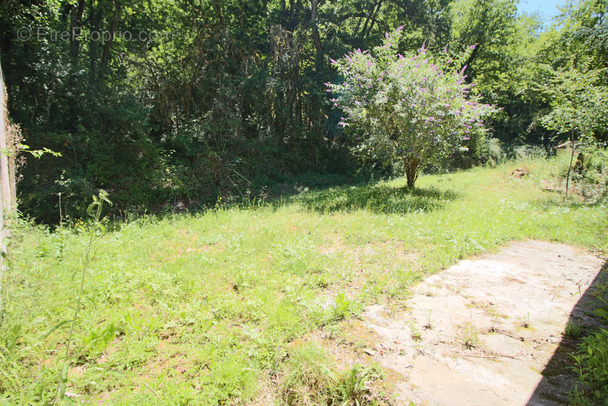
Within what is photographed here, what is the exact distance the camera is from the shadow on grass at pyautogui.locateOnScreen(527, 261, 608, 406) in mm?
1889

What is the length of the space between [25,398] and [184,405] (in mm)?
908

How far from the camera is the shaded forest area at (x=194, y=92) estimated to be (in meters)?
8.77

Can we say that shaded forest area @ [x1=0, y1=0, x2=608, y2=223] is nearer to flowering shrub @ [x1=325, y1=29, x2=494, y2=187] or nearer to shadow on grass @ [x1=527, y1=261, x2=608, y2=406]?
flowering shrub @ [x1=325, y1=29, x2=494, y2=187]

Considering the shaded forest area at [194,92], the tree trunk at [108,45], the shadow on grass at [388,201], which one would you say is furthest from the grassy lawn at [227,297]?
the tree trunk at [108,45]

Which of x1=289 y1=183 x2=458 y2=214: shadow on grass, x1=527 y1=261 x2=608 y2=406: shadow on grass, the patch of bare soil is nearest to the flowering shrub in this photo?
x1=289 y1=183 x2=458 y2=214: shadow on grass

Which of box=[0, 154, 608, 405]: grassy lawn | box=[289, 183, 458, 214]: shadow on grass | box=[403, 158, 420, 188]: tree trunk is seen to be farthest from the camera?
box=[403, 158, 420, 188]: tree trunk

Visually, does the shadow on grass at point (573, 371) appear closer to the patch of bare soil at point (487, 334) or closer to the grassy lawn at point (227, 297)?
the patch of bare soil at point (487, 334)

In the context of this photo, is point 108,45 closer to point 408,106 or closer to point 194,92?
point 194,92

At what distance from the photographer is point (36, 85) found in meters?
9.27

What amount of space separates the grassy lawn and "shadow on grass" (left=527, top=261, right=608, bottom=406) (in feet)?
3.32

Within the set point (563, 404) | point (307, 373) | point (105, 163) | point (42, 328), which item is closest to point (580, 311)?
point (563, 404)

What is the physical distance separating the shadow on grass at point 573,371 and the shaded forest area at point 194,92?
274 inches

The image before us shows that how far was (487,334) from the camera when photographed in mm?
2564

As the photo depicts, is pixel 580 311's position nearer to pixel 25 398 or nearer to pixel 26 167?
pixel 25 398
